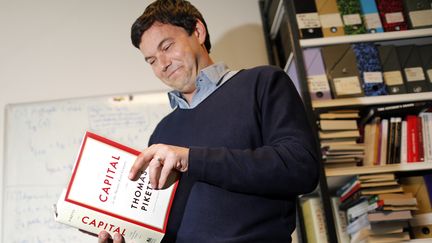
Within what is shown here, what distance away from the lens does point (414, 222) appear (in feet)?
5.33

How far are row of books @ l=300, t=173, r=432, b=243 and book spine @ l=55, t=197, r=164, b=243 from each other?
99cm

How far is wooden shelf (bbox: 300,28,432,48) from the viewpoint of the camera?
1.76 m

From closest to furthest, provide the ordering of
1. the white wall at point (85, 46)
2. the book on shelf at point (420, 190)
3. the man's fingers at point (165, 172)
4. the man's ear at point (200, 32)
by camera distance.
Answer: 1. the man's fingers at point (165, 172)
2. the man's ear at point (200, 32)
3. the book on shelf at point (420, 190)
4. the white wall at point (85, 46)

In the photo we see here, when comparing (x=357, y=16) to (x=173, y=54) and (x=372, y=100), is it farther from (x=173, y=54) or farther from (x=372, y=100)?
(x=173, y=54)

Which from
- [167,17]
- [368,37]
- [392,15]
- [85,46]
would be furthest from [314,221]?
[85,46]

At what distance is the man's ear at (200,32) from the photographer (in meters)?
1.20

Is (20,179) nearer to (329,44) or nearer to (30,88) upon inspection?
(30,88)

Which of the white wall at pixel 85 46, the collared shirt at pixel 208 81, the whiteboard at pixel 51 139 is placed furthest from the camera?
the white wall at pixel 85 46

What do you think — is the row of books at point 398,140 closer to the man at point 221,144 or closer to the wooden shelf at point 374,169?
the wooden shelf at point 374,169

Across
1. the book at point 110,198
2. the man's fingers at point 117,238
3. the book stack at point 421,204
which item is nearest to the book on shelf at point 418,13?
the book stack at point 421,204

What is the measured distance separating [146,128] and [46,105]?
521 mm

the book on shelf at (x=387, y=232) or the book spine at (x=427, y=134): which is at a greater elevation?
the book spine at (x=427, y=134)

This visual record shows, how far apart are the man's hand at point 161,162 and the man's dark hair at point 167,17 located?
55 centimetres

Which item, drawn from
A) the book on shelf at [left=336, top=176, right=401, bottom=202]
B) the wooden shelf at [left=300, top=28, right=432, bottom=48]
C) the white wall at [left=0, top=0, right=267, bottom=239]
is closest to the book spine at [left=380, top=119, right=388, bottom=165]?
the book on shelf at [left=336, top=176, right=401, bottom=202]
